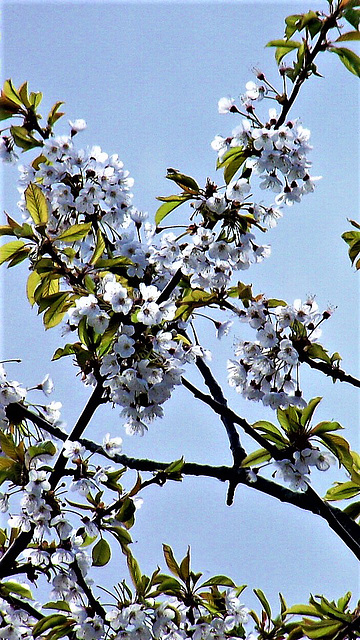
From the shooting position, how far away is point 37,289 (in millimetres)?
3027

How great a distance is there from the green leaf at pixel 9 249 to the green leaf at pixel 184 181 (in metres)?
0.79

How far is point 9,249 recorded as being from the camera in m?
3.02

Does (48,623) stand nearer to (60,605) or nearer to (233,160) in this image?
(60,605)

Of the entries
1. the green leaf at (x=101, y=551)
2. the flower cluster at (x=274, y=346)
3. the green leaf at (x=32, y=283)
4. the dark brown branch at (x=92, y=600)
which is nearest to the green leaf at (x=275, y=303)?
the flower cluster at (x=274, y=346)

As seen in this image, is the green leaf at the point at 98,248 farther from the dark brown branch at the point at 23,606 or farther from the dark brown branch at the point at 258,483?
the dark brown branch at the point at 23,606

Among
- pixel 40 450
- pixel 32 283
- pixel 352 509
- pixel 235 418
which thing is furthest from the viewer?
pixel 352 509

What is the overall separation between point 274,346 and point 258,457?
0.60 metres

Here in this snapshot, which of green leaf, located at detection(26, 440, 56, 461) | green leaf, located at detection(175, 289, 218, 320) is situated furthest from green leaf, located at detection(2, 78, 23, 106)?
green leaf, located at detection(26, 440, 56, 461)

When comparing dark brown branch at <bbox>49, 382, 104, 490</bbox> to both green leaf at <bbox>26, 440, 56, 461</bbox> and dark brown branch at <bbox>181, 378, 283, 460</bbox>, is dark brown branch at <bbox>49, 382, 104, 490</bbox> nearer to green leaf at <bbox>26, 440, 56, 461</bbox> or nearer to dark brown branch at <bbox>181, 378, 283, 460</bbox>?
green leaf at <bbox>26, 440, 56, 461</bbox>

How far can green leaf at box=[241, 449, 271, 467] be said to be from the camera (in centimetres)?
331

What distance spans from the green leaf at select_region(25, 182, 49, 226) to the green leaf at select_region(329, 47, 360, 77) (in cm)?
161

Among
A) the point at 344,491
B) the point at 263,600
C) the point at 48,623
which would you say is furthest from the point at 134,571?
the point at 344,491

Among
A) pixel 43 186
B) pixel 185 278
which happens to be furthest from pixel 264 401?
pixel 43 186

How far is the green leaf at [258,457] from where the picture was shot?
10.9 ft
